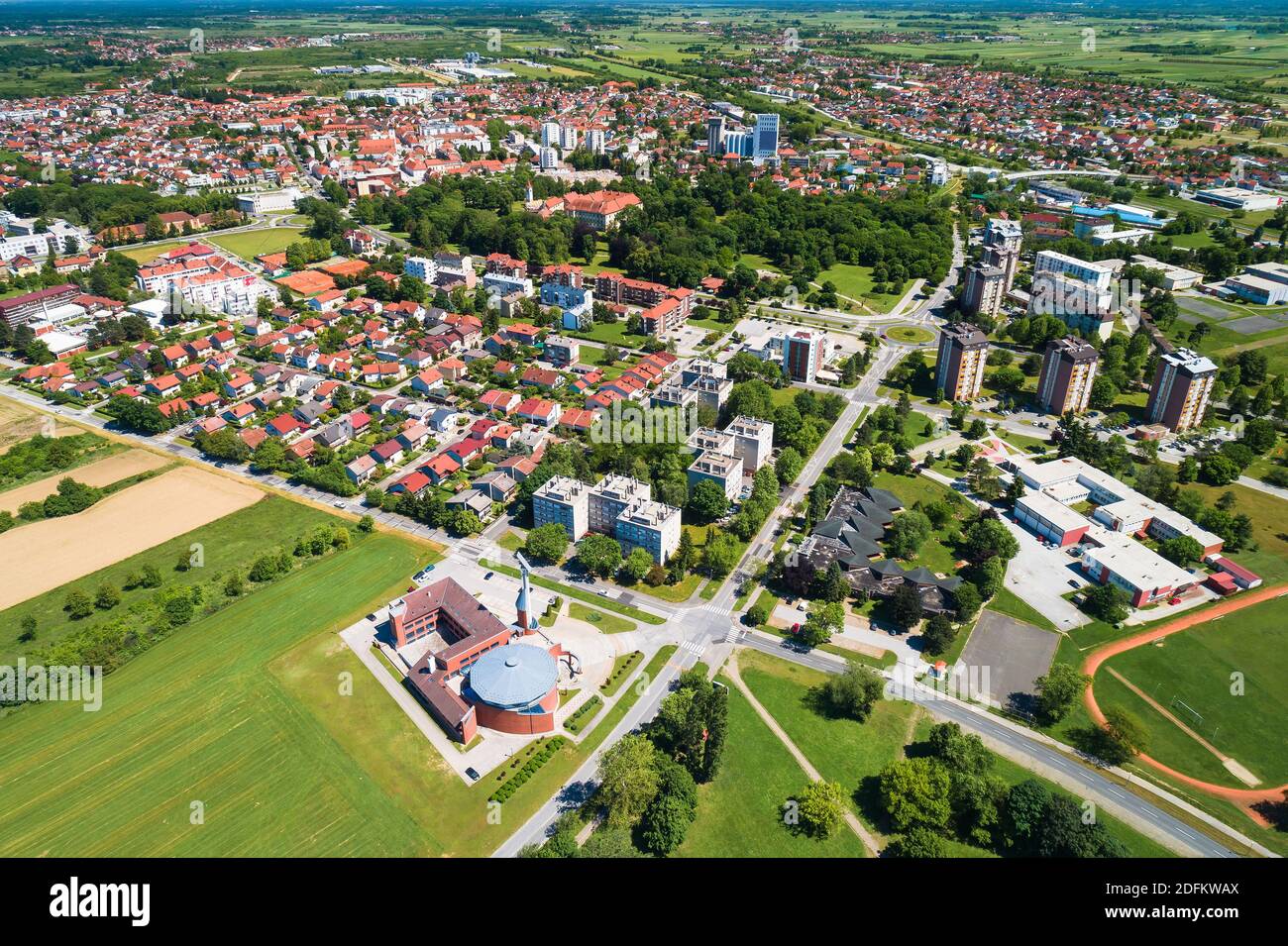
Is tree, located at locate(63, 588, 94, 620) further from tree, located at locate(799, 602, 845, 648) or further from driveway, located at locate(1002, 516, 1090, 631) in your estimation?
driveway, located at locate(1002, 516, 1090, 631)

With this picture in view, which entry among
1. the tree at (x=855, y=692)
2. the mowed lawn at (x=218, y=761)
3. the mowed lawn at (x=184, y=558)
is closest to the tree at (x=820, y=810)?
the tree at (x=855, y=692)

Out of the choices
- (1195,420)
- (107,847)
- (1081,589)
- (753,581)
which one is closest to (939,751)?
(753,581)

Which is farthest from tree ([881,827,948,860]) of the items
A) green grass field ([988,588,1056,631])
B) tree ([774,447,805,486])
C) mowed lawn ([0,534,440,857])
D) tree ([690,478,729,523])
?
tree ([774,447,805,486])

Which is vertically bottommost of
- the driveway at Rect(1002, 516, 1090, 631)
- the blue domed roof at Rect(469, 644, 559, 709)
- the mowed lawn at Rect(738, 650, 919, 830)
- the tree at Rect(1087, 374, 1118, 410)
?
the mowed lawn at Rect(738, 650, 919, 830)

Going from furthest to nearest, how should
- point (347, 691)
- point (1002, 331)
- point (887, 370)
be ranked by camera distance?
point (1002, 331) → point (887, 370) → point (347, 691)

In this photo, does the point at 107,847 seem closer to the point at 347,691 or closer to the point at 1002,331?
the point at 347,691

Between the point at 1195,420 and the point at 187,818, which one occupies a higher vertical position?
the point at 1195,420

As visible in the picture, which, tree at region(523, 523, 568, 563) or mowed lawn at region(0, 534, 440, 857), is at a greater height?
tree at region(523, 523, 568, 563)
